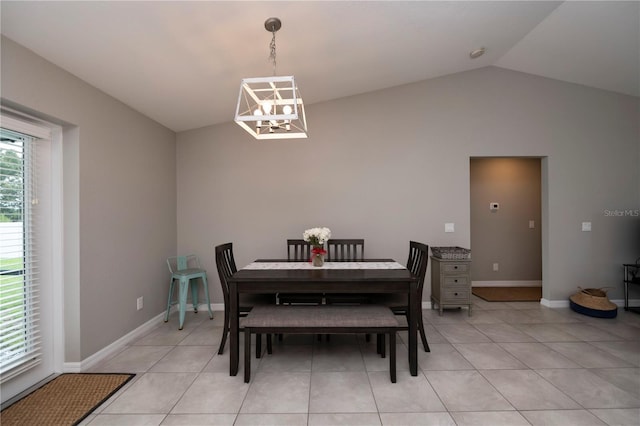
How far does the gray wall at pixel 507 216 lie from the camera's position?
5.02 metres

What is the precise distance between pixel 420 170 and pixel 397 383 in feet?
8.60

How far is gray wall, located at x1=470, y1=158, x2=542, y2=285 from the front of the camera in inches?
198

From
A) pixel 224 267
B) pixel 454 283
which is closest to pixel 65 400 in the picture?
pixel 224 267

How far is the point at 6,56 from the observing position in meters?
1.79

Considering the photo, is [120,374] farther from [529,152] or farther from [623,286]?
[623,286]

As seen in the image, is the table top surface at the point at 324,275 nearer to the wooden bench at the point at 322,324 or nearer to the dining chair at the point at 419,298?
the dining chair at the point at 419,298

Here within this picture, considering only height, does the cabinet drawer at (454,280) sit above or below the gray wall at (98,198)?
below

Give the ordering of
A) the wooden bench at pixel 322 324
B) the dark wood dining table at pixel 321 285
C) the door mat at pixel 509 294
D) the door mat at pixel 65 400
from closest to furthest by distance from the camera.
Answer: the door mat at pixel 65 400, the wooden bench at pixel 322 324, the dark wood dining table at pixel 321 285, the door mat at pixel 509 294

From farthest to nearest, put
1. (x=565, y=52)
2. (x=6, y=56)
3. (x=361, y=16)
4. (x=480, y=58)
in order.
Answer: (x=480, y=58) < (x=565, y=52) < (x=361, y=16) < (x=6, y=56)

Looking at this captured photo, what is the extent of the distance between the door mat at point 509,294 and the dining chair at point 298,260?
272 cm

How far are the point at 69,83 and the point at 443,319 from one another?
418 cm

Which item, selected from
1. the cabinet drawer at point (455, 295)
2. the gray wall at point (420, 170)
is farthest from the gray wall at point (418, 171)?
the cabinet drawer at point (455, 295)

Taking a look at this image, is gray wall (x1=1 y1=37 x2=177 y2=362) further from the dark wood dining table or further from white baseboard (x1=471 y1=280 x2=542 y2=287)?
white baseboard (x1=471 y1=280 x2=542 y2=287)

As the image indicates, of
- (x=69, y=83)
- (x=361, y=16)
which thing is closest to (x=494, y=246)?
(x=361, y=16)
